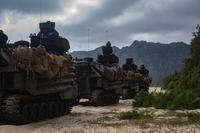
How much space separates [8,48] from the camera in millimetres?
23891

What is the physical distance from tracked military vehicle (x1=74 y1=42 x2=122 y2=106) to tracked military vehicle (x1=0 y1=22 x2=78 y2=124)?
8568 mm

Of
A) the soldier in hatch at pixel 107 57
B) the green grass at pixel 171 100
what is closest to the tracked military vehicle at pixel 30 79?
the green grass at pixel 171 100

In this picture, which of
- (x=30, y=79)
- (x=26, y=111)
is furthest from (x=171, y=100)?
(x=26, y=111)

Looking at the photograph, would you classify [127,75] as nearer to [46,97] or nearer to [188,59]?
[188,59]

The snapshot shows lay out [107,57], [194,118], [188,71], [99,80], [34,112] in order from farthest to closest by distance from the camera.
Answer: [188,71] → [107,57] → [99,80] → [34,112] → [194,118]

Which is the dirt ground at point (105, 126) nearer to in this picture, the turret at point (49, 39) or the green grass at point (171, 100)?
the turret at point (49, 39)

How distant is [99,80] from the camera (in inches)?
1449

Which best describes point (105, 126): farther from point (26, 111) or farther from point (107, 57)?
point (107, 57)

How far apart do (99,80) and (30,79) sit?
1320 cm

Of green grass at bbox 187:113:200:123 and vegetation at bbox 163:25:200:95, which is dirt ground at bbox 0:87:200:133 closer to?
green grass at bbox 187:113:200:123

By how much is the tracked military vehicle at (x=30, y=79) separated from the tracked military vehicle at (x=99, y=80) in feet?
28.1

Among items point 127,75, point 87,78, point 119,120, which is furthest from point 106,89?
point 119,120

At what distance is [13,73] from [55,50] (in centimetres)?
397

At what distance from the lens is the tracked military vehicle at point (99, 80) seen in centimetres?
3559
